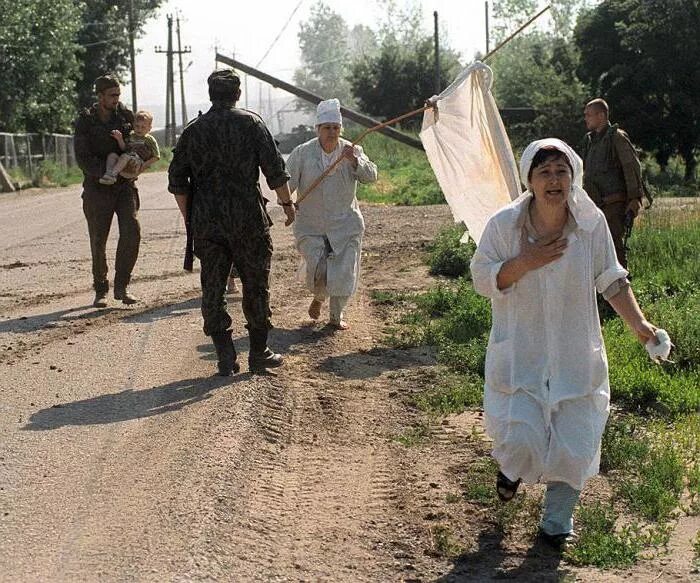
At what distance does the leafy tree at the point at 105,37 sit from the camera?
6012cm

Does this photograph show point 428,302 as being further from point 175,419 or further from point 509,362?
point 509,362

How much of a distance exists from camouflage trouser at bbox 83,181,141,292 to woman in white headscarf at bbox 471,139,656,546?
703 cm

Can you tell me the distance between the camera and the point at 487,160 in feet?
31.2

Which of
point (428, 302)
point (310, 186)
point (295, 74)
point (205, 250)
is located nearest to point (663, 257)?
point (428, 302)

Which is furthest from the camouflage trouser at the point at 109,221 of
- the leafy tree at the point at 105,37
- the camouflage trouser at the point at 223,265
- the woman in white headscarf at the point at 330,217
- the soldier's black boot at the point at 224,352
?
the leafy tree at the point at 105,37

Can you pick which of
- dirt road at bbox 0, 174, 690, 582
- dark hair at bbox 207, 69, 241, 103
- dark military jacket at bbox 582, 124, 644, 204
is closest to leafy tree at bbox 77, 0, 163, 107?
dark military jacket at bbox 582, 124, 644, 204

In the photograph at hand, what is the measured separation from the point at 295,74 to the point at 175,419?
180368 millimetres

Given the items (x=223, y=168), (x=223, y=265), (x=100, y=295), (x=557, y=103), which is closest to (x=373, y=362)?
(x=223, y=265)

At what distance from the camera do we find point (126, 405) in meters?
8.02

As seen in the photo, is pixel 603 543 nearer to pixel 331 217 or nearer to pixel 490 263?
pixel 490 263

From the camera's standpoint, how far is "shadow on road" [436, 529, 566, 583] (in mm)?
5246

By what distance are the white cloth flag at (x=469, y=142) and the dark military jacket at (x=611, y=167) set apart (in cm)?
250

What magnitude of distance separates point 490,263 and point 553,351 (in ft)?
1.46

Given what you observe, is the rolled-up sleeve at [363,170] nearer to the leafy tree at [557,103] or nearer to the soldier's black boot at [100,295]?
the soldier's black boot at [100,295]
